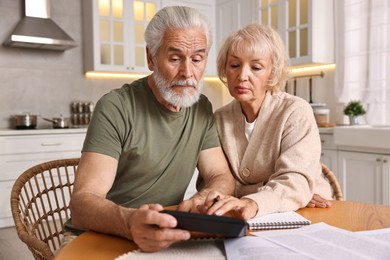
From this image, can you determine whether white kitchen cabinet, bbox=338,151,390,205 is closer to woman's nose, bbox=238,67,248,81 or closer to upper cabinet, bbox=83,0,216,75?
woman's nose, bbox=238,67,248,81

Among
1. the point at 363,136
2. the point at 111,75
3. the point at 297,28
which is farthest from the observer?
the point at 111,75

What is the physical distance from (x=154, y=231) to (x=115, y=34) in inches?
153

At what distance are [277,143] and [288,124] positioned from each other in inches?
3.1

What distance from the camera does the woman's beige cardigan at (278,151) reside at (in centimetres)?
129

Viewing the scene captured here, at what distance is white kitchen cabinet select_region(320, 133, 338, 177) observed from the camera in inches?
132

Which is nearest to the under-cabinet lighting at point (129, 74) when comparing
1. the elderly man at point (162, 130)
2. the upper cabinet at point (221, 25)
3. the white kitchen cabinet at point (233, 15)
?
the upper cabinet at point (221, 25)

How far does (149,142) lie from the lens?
1443 mm

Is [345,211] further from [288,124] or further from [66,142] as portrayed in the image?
[66,142]

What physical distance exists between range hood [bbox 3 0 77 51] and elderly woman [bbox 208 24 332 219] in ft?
9.16

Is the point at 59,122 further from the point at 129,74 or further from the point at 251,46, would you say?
the point at 251,46

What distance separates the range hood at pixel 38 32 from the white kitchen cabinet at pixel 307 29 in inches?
82.7

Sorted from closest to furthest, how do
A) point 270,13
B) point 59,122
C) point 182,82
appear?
point 182,82, point 59,122, point 270,13

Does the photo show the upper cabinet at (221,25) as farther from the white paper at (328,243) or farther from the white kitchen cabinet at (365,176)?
the white paper at (328,243)

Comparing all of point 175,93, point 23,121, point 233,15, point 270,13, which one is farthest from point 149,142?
point 233,15
